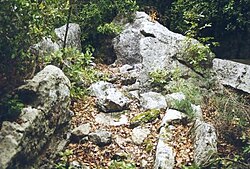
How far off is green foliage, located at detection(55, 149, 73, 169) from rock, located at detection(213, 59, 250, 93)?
342 cm

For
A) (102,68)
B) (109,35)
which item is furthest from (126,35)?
(102,68)

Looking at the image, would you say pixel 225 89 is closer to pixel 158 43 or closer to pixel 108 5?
pixel 158 43

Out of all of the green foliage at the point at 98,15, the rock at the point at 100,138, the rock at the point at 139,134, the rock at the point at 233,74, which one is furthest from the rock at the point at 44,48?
the rock at the point at 233,74

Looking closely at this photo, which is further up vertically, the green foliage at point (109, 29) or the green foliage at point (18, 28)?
the green foliage at point (18, 28)

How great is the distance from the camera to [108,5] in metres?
9.23

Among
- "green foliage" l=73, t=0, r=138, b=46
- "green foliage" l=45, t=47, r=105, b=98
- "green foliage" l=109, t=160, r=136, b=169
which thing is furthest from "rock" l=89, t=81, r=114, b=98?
"green foliage" l=73, t=0, r=138, b=46

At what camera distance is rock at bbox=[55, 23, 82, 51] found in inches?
296

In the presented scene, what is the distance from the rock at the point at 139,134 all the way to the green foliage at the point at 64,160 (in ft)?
3.44

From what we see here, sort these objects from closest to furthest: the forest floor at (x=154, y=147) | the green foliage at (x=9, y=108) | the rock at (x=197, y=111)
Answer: the green foliage at (x=9, y=108), the forest floor at (x=154, y=147), the rock at (x=197, y=111)

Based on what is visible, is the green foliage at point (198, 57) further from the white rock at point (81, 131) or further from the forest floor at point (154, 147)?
the white rock at point (81, 131)

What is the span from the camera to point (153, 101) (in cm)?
653

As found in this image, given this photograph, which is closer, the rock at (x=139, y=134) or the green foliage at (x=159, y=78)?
the rock at (x=139, y=134)

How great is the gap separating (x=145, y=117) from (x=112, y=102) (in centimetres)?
66

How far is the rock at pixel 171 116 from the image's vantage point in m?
5.69
